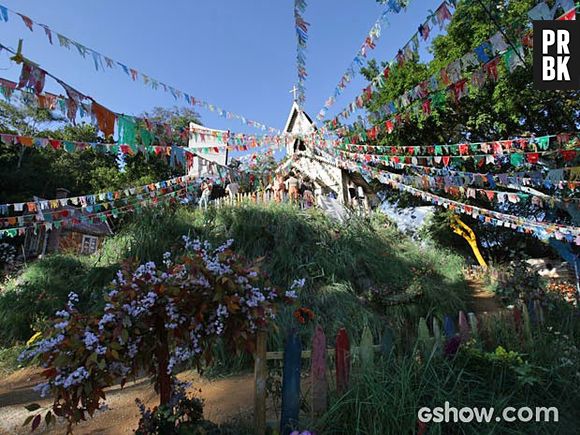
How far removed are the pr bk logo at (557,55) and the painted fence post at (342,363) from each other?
11.8 feet

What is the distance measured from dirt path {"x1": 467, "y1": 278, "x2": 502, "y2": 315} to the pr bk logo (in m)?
6.09

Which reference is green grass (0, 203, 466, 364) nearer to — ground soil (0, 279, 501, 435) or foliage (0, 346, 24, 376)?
foliage (0, 346, 24, 376)

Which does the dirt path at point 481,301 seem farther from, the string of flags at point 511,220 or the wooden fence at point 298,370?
the wooden fence at point 298,370

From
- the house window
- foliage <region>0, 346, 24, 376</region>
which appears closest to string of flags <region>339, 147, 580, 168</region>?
foliage <region>0, 346, 24, 376</region>

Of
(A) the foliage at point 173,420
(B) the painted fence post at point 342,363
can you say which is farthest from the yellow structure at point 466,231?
(A) the foliage at point 173,420

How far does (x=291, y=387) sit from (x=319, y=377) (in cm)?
24

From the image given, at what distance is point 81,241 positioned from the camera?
2064cm

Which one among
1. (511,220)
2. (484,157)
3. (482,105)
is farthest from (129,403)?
(482,105)

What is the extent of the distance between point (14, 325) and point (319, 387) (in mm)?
7466

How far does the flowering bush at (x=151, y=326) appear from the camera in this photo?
2.17 metres

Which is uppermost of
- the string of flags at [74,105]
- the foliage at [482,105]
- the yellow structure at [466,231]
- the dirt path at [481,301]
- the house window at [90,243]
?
the foliage at [482,105]

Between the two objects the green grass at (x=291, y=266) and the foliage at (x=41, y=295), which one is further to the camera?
the foliage at (x=41, y=295)

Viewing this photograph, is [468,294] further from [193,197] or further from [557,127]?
[193,197]

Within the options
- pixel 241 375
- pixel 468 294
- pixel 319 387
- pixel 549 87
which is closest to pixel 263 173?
pixel 468 294
